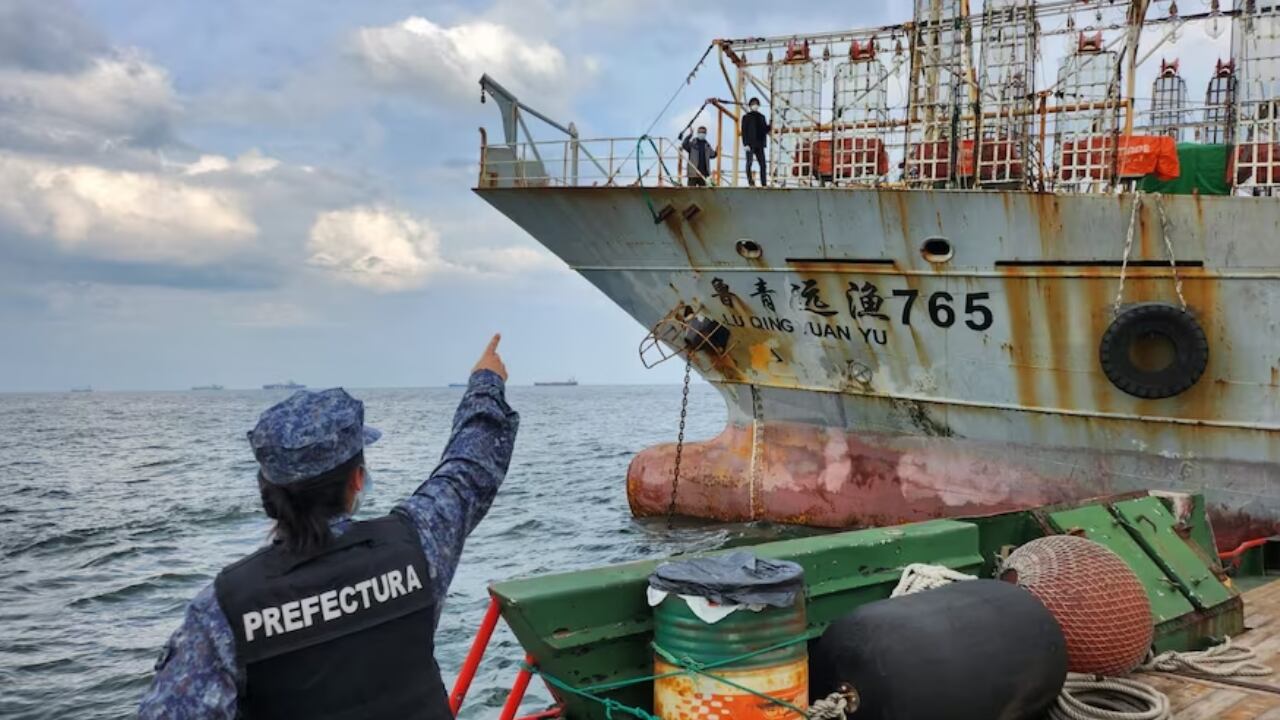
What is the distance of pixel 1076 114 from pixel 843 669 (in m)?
11.4

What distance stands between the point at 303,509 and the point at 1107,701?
3.92 metres

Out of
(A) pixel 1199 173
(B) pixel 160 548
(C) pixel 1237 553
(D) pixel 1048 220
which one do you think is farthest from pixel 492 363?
(B) pixel 160 548

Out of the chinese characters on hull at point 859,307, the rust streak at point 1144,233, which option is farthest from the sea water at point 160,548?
the rust streak at point 1144,233

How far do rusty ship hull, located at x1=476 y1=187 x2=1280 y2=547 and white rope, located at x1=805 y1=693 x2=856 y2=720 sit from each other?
30.1 ft

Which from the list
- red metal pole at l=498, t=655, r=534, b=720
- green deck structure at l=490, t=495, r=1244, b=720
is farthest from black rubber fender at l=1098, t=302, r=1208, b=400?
red metal pole at l=498, t=655, r=534, b=720

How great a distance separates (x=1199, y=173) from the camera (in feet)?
41.7

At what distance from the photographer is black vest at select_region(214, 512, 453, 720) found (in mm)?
2057

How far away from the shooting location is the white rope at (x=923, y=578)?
15.7 ft

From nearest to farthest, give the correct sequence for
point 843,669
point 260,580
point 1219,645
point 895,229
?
point 260,580, point 843,669, point 1219,645, point 895,229

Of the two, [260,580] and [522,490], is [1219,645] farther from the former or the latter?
[522,490]

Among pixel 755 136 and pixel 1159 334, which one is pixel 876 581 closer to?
pixel 1159 334

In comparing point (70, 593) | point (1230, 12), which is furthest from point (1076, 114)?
point (70, 593)

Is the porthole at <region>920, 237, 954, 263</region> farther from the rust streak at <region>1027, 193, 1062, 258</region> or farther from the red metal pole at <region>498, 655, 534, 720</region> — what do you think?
the red metal pole at <region>498, 655, 534, 720</region>

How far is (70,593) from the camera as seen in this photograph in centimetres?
1348
